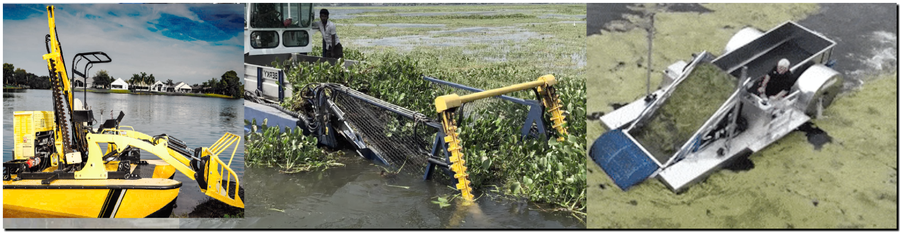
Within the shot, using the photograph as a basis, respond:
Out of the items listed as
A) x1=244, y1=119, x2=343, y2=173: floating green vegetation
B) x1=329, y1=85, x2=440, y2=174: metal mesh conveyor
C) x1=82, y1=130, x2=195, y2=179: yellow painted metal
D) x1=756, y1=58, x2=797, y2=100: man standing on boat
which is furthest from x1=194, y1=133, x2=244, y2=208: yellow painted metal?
x1=756, y1=58, x2=797, y2=100: man standing on boat

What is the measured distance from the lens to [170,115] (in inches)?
187

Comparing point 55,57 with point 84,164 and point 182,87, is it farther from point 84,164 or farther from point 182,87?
point 182,87

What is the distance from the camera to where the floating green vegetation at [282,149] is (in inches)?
228

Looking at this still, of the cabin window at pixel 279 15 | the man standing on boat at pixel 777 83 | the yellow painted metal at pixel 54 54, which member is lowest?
the man standing on boat at pixel 777 83

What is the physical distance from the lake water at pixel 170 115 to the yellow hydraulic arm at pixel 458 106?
142 cm

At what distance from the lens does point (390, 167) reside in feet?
19.5

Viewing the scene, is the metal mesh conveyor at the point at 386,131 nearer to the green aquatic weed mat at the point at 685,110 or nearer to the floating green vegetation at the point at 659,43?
the floating green vegetation at the point at 659,43

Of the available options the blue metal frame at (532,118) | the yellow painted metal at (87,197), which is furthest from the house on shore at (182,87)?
the blue metal frame at (532,118)

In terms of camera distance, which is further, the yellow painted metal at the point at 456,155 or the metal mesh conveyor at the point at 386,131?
the metal mesh conveyor at the point at 386,131

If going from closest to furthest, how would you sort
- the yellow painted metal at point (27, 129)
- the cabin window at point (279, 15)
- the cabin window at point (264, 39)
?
the yellow painted metal at point (27, 129), the cabin window at point (279, 15), the cabin window at point (264, 39)

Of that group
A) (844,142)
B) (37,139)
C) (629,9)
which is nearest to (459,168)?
(629,9)

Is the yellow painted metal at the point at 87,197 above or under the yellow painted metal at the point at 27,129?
under

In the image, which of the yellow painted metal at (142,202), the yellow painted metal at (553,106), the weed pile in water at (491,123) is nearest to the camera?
the yellow painted metal at (142,202)

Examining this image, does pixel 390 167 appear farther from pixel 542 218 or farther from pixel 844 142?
pixel 844 142
